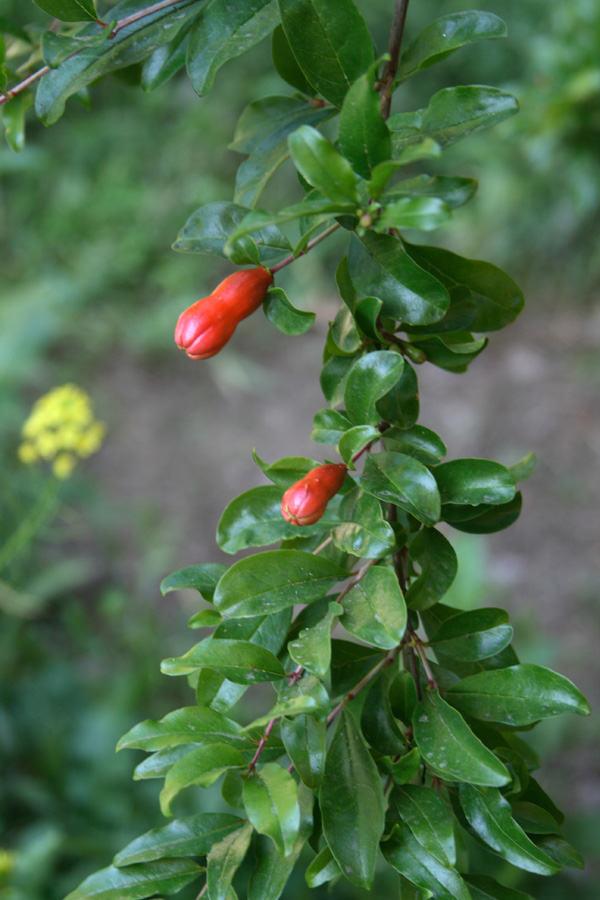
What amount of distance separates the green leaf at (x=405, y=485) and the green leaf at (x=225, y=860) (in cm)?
22

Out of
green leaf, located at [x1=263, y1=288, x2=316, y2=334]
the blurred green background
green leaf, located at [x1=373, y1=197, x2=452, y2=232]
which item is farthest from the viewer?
the blurred green background

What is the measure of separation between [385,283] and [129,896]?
398mm

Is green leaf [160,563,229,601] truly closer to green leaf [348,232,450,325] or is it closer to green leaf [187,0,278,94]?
green leaf [348,232,450,325]

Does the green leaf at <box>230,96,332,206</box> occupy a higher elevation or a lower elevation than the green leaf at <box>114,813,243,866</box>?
higher

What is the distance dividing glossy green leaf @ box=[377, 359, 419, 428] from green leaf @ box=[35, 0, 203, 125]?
0.87 feet

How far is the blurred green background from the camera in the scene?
5.38 ft

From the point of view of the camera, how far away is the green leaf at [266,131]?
0.54m

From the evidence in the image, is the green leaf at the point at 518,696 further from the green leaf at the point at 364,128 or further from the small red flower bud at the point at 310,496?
the green leaf at the point at 364,128

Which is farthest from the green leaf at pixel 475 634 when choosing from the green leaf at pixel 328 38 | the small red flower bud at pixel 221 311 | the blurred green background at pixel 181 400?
the blurred green background at pixel 181 400

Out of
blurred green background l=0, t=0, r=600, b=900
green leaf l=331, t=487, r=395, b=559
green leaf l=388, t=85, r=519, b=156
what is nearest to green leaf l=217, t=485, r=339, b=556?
green leaf l=331, t=487, r=395, b=559

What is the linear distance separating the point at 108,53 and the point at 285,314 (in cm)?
20

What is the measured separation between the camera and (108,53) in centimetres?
47

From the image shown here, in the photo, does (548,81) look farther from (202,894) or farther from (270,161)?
(202,894)

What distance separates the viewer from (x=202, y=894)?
0.47 metres
